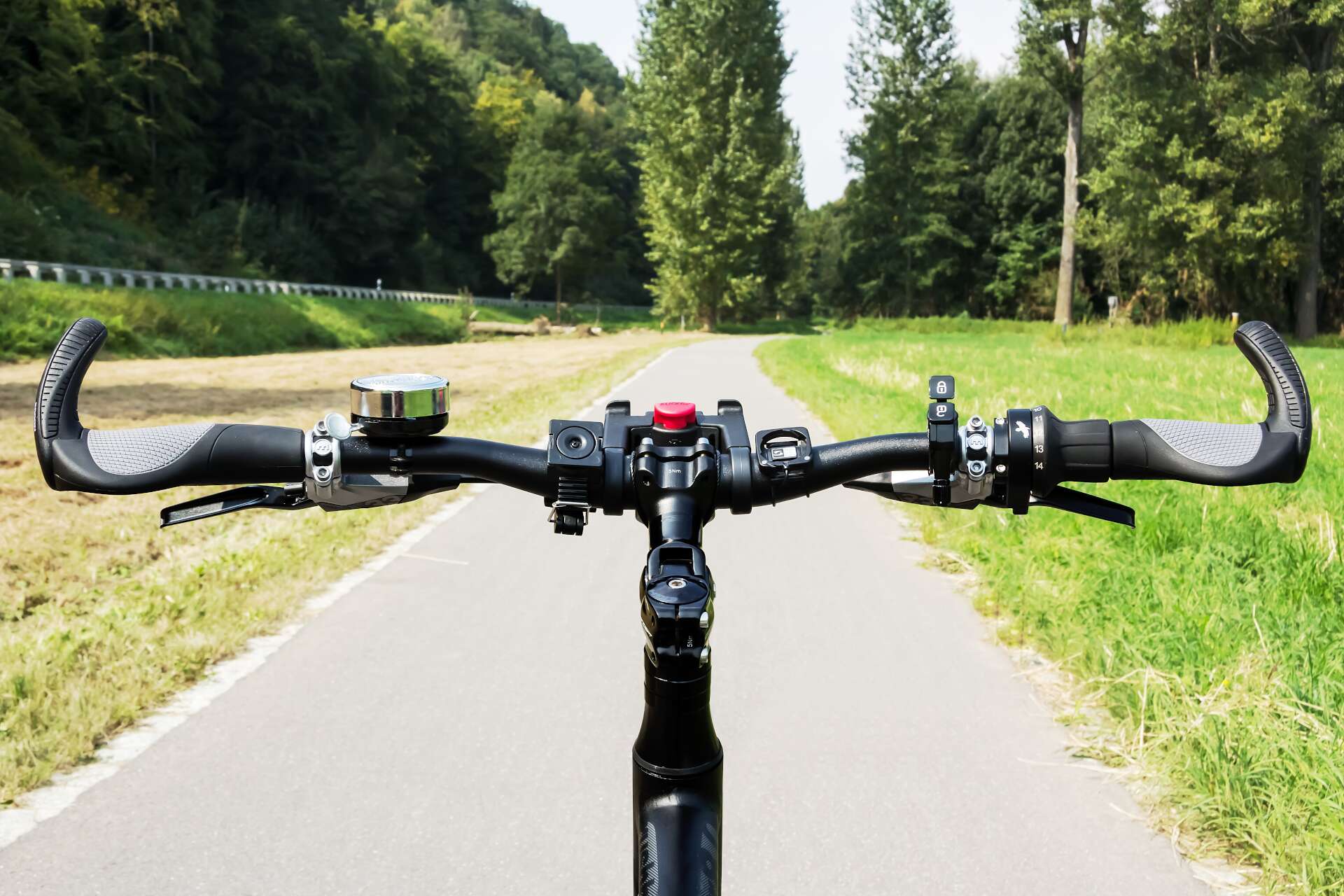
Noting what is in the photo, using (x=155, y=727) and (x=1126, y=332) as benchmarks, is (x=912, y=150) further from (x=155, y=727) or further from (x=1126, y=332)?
(x=155, y=727)

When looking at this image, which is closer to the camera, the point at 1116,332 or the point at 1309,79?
the point at 1116,332

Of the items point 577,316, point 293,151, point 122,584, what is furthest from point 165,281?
point 577,316

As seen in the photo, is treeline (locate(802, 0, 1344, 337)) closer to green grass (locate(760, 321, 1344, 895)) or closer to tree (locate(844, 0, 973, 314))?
tree (locate(844, 0, 973, 314))

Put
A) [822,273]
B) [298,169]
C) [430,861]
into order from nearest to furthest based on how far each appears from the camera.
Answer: [430,861] → [298,169] → [822,273]

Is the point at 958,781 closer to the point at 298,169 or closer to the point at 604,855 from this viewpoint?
the point at 604,855

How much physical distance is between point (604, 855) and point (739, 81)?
2241 inches

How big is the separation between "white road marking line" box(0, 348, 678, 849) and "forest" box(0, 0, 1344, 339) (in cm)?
3206

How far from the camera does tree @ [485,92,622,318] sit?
75.3 m

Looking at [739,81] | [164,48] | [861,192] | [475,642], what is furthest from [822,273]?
[475,642]

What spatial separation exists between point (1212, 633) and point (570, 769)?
2545 mm

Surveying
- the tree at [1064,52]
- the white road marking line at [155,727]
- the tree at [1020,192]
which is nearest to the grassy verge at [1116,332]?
the tree at [1064,52]

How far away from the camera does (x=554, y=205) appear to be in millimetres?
75312

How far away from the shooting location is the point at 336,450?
1.46 meters

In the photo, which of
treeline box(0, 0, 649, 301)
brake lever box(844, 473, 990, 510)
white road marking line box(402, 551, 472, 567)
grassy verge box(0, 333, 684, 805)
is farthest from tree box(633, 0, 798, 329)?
brake lever box(844, 473, 990, 510)
